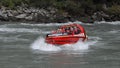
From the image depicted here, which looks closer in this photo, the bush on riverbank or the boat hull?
the boat hull

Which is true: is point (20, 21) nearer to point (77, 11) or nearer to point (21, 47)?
point (77, 11)

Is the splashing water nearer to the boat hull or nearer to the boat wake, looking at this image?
the boat wake

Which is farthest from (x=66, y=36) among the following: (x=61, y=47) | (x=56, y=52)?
(x=56, y=52)

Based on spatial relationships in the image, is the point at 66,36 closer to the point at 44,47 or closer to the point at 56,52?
the point at 44,47

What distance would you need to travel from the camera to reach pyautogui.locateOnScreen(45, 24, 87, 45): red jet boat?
2709cm

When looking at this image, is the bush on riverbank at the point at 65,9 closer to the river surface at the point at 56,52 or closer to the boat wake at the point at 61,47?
the river surface at the point at 56,52

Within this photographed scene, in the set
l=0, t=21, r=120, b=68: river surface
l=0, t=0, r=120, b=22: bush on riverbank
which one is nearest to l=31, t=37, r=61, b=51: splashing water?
l=0, t=21, r=120, b=68: river surface

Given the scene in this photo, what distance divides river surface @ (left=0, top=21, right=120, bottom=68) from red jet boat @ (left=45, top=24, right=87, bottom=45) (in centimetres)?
32

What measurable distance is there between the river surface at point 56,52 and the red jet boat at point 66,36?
0.32 metres

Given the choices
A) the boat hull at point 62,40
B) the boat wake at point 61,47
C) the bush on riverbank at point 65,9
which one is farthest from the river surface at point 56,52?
A: the bush on riverbank at point 65,9

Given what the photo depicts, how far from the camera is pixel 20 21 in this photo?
155 ft

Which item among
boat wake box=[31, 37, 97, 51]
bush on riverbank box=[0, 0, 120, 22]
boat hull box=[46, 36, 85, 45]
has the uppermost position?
boat hull box=[46, 36, 85, 45]

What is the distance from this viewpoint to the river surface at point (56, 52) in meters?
21.7

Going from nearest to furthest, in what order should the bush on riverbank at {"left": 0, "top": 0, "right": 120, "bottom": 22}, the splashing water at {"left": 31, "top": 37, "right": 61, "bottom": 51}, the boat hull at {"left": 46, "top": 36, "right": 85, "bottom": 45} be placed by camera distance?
the splashing water at {"left": 31, "top": 37, "right": 61, "bottom": 51}, the boat hull at {"left": 46, "top": 36, "right": 85, "bottom": 45}, the bush on riverbank at {"left": 0, "top": 0, "right": 120, "bottom": 22}
